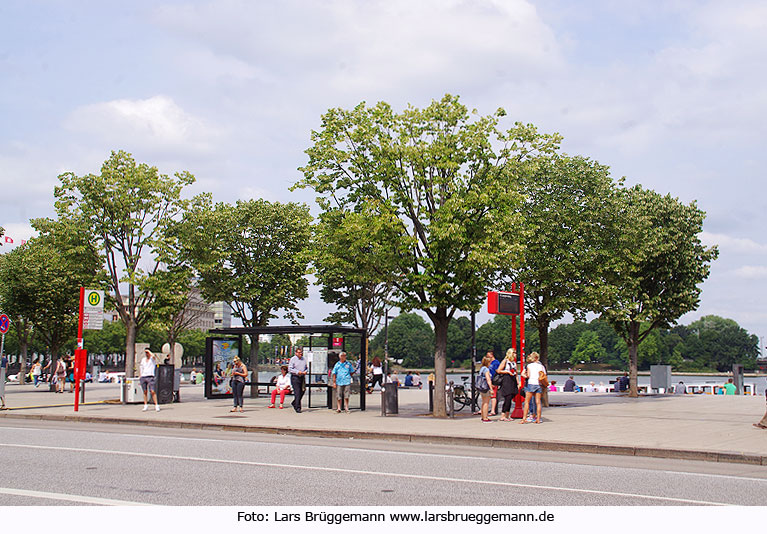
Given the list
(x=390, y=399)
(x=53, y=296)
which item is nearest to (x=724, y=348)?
(x=53, y=296)

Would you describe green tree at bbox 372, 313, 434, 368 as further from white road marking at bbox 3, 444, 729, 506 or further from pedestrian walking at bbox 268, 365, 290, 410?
white road marking at bbox 3, 444, 729, 506

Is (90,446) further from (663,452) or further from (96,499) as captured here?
(663,452)

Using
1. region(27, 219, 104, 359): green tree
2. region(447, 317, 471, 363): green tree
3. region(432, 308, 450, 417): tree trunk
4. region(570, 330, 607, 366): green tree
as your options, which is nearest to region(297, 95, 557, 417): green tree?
region(432, 308, 450, 417): tree trunk

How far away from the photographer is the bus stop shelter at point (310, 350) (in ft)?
80.8

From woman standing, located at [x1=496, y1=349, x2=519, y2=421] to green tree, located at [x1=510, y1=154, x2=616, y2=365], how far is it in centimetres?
691

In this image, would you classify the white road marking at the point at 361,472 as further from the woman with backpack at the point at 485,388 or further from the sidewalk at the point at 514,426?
the woman with backpack at the point at 485,388

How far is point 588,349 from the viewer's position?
496 feet

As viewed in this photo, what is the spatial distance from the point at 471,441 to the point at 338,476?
6.26 metres

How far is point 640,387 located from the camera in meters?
43.8

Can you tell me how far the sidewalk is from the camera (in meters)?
14.3

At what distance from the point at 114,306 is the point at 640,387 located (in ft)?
96.5

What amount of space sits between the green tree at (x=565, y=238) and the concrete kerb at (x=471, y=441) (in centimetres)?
1177

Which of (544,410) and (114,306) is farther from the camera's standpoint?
(114,306)
